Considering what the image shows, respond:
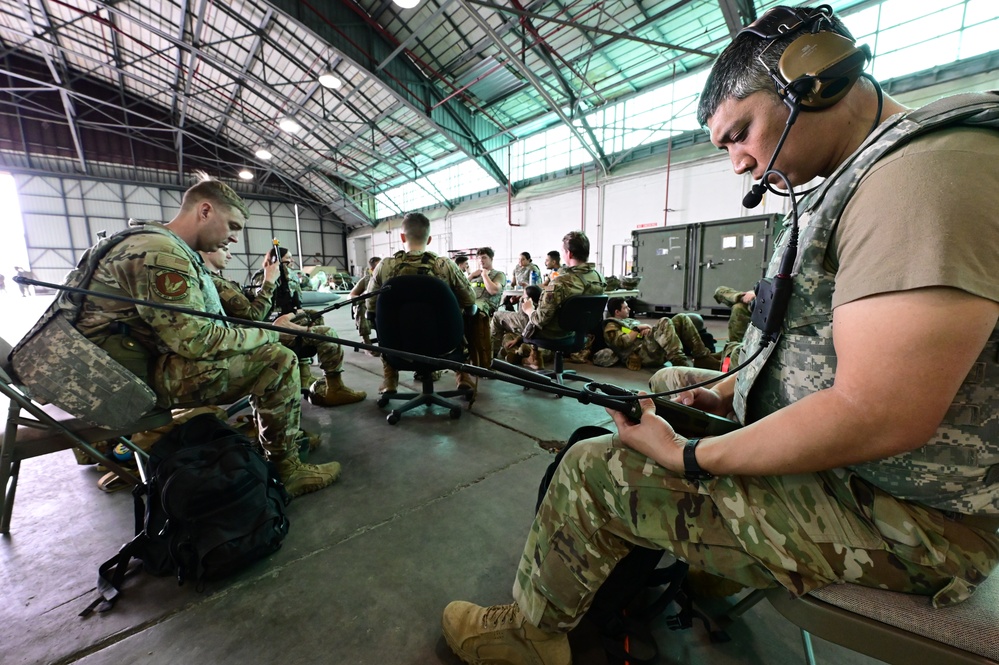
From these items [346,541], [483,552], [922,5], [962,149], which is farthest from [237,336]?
[922,5]

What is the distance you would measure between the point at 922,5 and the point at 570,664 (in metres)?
9.30

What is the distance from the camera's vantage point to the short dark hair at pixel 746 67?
0.71 metres

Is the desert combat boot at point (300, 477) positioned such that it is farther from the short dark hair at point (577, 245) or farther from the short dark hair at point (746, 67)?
the short dark hair at point (577, 245)

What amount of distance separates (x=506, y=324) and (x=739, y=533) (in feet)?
12.2

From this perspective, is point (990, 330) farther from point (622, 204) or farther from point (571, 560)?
point (622, 204)

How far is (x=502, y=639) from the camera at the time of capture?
934 millimetres

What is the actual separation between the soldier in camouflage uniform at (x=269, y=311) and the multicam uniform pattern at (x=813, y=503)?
2.41 metres

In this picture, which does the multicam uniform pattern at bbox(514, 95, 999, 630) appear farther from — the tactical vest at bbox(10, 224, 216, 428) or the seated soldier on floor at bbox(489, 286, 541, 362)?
the seated soldier on floor at bbox(489, 286, 541, 362)

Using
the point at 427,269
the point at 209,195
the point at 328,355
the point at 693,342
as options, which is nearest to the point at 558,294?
the point at 427,269

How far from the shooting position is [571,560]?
2.64 feet

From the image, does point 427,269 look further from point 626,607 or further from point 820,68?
point 820,68

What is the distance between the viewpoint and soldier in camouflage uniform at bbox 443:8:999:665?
1.62ft

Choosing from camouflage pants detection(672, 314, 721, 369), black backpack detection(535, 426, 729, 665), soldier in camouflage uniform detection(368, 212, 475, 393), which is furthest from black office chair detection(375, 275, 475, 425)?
camouflage pants detection(672, 314, 721, 369)

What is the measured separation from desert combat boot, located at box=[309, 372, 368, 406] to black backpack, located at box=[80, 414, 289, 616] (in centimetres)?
162
